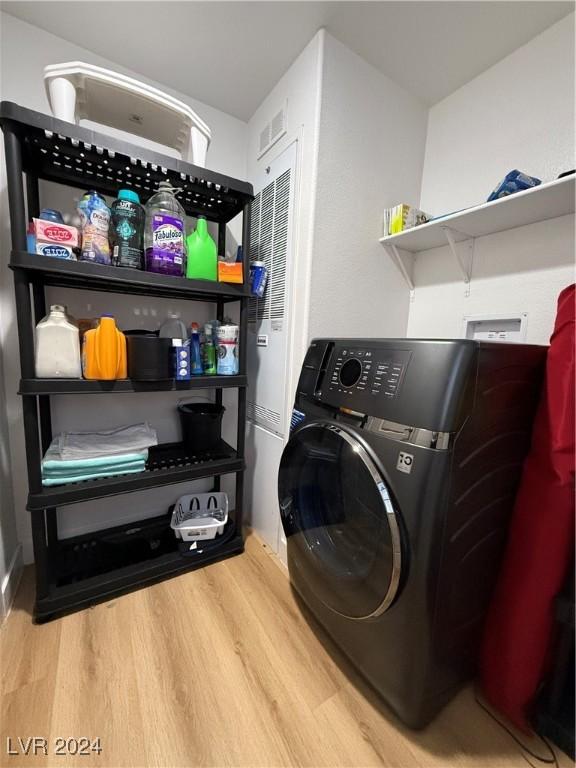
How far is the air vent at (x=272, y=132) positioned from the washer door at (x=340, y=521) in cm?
136

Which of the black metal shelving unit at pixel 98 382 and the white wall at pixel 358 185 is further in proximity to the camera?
the white wall at pixel 358 185

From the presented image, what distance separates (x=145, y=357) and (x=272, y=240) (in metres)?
0.84

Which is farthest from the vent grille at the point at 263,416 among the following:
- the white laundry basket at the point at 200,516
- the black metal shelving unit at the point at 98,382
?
the white laundry basket at the point at 200,516


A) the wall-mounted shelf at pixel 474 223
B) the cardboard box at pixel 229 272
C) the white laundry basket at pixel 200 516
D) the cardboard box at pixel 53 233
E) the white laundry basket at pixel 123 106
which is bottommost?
the white laundry basket at pixel 200 516

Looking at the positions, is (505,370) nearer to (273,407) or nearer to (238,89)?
→ (273,407)

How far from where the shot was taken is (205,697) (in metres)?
0.92

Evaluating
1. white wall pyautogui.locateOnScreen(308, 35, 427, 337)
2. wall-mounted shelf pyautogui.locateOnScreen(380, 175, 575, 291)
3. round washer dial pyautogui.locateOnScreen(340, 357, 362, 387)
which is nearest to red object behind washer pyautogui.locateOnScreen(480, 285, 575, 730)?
wall-mounted shelf pyautogui.locateOnScreen(380, 175, 575, 291)

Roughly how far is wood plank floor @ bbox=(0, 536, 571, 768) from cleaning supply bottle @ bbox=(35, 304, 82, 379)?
0.92 metres

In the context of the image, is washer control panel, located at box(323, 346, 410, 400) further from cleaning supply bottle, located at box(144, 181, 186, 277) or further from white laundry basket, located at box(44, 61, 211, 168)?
white laundry basket, located at box(44, 61, 211, 168)

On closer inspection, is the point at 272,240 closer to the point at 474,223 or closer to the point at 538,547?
the point at 474,223

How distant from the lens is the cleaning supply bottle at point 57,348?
102 cm

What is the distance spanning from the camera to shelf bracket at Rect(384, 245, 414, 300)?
4.95 feet

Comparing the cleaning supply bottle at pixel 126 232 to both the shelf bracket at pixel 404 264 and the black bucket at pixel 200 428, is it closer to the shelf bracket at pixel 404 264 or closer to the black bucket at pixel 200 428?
the black bucket at pixel 200 428

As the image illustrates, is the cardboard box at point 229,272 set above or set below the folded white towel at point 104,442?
above
